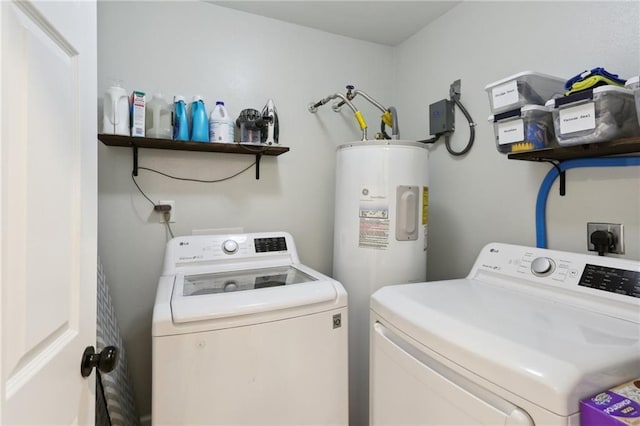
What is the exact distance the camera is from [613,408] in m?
0.59

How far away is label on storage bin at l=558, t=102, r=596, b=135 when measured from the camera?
0.98 m

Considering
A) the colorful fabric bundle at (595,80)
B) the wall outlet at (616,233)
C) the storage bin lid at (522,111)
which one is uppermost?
the colorful fabric bundle at (595,80)

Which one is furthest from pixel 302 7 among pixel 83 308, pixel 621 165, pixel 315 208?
pixel 83 308

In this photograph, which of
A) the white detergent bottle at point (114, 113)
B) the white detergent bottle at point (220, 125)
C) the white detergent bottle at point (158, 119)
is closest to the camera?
the white detergent bottle at point (114, 113)

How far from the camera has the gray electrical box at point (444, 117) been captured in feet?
6.12

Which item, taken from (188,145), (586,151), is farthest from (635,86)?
(188,145)

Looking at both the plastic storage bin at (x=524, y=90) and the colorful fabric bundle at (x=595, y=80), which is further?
the plastic storage bin at (x=524, y=90)

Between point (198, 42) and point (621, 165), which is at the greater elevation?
point (198, 42)

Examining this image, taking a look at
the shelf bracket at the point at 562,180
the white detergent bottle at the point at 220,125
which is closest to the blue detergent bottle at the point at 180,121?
the white detergent bottle at the point at 220,125

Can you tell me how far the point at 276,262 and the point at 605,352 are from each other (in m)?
1.39

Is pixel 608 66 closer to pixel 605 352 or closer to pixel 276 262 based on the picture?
pixel 605 352

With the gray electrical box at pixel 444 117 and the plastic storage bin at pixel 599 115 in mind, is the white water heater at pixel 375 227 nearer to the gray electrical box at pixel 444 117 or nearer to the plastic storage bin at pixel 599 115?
the gray electrical box at pixel 444 117

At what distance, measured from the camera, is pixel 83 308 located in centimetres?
70

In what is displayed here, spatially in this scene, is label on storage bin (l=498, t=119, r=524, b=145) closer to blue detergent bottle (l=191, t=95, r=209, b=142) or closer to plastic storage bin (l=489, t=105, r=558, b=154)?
plastic storage bin (l=489, t=105, r=558, b=154)
